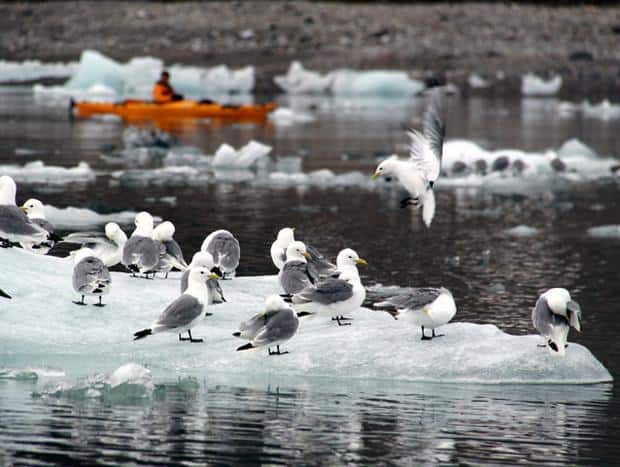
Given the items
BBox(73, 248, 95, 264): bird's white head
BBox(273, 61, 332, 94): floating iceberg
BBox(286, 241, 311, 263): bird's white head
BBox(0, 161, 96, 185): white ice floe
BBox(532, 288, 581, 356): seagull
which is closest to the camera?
BBox(532, 288, 581, 356): seagull

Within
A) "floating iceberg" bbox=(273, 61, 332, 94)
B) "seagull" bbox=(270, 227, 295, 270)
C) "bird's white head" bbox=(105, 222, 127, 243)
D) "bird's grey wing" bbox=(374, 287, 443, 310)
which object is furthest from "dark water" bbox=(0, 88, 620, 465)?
"floating iceberg" bbox=(273, 61, 332, 94)

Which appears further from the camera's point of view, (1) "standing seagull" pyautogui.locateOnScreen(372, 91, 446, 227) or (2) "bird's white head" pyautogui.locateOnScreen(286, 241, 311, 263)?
(1) "standing seagull" pyautogui.locateOnScreen(372, 91, 446, 227)

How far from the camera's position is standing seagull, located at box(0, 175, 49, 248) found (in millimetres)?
11469

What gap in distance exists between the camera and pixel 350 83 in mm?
64938

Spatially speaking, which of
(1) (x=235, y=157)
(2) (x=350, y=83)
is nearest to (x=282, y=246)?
(1) (x=235, y=157)

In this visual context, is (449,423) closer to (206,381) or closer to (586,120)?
(206,381)

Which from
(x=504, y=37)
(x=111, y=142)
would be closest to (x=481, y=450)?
(x=111, y=142)

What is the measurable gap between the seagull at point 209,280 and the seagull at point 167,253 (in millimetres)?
748

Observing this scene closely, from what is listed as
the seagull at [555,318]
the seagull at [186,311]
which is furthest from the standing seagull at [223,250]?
the seagull at [555,318]

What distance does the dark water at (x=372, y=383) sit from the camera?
26.7 ft

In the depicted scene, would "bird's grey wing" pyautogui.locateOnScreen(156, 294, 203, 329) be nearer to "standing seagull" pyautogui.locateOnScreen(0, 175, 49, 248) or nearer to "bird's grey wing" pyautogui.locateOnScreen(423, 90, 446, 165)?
"standing seagull" pyautogui.locateOnScreen(0, 175, 49, 248)

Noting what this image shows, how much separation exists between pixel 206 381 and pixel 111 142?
85.0 feet

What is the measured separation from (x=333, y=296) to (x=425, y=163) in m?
2.54

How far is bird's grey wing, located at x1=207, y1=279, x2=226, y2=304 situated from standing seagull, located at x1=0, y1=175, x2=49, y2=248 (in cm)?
179
